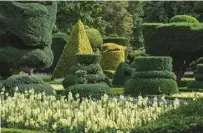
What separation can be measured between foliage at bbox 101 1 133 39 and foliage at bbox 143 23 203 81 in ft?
81.8

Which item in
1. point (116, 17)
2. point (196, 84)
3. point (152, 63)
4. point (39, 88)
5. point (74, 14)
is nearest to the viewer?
point (39, 88)

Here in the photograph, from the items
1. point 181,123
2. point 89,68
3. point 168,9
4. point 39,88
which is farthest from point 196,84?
point 168,9

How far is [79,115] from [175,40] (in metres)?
16.5

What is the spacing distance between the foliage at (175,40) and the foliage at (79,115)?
14.6 m

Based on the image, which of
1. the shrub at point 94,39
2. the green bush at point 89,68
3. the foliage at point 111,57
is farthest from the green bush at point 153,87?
the shrub at point 94,39

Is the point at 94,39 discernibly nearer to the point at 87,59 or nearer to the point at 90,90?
the point at 87,59

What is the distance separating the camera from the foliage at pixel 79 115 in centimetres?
913

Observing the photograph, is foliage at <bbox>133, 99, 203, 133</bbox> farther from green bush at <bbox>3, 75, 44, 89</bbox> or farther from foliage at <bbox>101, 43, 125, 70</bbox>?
foliage at <bbox>101, 43, 125, 70</bbox>

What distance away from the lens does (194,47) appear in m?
25.1

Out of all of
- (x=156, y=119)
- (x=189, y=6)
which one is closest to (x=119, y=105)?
(x=156, y=119)

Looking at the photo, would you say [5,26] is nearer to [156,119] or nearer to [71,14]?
[156,119]

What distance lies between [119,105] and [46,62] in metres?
13.0

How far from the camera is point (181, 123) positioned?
320 inches

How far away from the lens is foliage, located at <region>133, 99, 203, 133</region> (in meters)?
8.03
